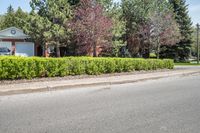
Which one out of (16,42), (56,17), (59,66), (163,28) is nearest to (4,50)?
(16,42)

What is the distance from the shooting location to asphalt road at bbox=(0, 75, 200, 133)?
7.20 meters

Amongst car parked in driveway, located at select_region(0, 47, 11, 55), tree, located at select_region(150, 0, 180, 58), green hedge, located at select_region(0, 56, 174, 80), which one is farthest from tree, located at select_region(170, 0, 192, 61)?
green hedge, located at select_region(0, 56, 174, 80)

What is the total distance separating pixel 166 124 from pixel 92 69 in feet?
41.1

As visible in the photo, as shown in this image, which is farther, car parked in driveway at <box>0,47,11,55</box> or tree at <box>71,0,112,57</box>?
car parked in driveway at <box>0,47,11,55</box>

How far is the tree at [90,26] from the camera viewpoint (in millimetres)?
29922

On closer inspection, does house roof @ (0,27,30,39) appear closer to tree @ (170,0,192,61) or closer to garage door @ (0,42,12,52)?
garage door @ (0,42,12,52)

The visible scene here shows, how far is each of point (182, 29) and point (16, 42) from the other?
78.5ft

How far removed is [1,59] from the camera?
1535 centimetres

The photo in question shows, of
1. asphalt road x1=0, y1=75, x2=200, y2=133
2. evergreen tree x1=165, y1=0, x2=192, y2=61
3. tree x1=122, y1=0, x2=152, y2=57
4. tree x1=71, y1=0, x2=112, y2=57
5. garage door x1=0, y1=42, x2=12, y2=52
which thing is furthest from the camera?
evergreen tree x1=165, y1=0, x2=192, y2=61

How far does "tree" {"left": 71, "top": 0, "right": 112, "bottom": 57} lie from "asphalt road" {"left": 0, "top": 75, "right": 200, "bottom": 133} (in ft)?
59.5

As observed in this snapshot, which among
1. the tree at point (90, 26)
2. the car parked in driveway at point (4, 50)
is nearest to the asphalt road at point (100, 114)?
the tree at point (90, 26)

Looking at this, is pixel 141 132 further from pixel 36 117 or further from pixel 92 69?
pixel 92 69

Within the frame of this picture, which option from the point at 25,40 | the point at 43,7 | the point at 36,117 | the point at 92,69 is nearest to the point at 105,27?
the point at 43,7

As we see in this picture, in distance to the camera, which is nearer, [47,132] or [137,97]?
[47,132]
